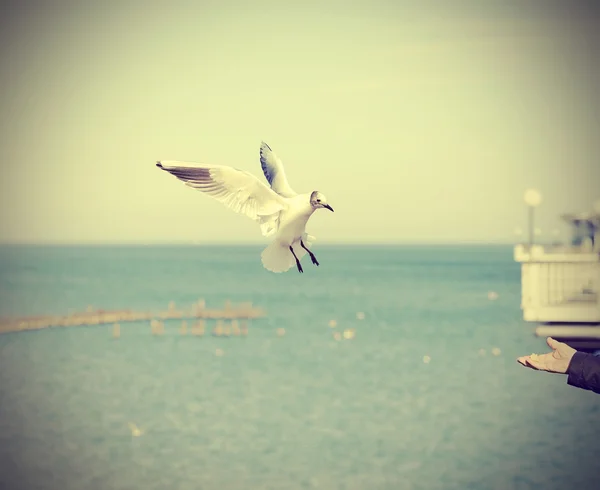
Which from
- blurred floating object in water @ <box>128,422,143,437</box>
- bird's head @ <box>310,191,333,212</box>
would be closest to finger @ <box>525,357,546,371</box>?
bird's head @ <box>310,191,333,212</box>

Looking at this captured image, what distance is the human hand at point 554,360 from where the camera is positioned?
1.97 meters

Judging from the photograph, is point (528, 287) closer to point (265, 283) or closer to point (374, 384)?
point (374, 384)

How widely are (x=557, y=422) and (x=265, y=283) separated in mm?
42249

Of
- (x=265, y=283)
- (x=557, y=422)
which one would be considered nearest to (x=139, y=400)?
(x=557, y=422)

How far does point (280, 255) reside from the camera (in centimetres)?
264

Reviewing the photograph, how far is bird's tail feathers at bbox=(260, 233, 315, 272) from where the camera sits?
2566mm

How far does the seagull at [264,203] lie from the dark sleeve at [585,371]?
847 mm

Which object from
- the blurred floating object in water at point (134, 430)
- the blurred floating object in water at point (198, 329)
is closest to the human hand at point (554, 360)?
the blurred floating object in water at point (134, 430)

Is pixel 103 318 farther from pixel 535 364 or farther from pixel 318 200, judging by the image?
pixel 535 364

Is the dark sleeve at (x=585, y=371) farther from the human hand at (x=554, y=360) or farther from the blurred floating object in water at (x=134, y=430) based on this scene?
the blurred floating object in water at (x=134, y=430)

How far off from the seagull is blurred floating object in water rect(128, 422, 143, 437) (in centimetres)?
1672

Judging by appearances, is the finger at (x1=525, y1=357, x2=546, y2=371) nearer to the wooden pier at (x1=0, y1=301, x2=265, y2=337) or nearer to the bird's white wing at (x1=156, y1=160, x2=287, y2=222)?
the bird's white wing at (x1=156, y1=160, x2=287, y2=222)

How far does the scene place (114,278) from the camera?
65.9 metres

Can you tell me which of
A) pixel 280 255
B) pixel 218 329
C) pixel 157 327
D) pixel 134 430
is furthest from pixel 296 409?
pixel 280 255
